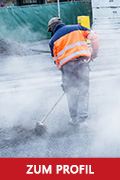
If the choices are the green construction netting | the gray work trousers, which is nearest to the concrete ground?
the gray work trousers

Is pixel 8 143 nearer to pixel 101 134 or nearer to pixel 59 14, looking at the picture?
pixel 101 134

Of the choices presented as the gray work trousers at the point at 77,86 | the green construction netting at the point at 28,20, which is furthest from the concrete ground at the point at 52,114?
the green construction netting at the point at 28,20

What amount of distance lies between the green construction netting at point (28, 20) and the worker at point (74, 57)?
35.1ft

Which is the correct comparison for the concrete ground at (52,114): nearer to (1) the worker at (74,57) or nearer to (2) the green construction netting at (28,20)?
(1) the worker at (74,57)

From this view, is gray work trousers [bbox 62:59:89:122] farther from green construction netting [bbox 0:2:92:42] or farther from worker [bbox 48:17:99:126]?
green construction netting [bbox 0:2:92:42]

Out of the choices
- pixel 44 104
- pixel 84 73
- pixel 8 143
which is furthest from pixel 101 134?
pixel 44 104

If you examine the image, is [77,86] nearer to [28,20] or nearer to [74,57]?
[74,57]

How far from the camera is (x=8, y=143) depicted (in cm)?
401

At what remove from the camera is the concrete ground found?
3.71 m

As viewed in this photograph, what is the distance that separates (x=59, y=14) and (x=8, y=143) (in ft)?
40.0

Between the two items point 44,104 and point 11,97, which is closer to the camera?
point 44,104

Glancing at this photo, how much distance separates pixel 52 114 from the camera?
4961 millimetres

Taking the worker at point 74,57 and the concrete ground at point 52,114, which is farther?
the worker at point 74,57

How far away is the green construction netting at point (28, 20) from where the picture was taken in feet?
47.9
